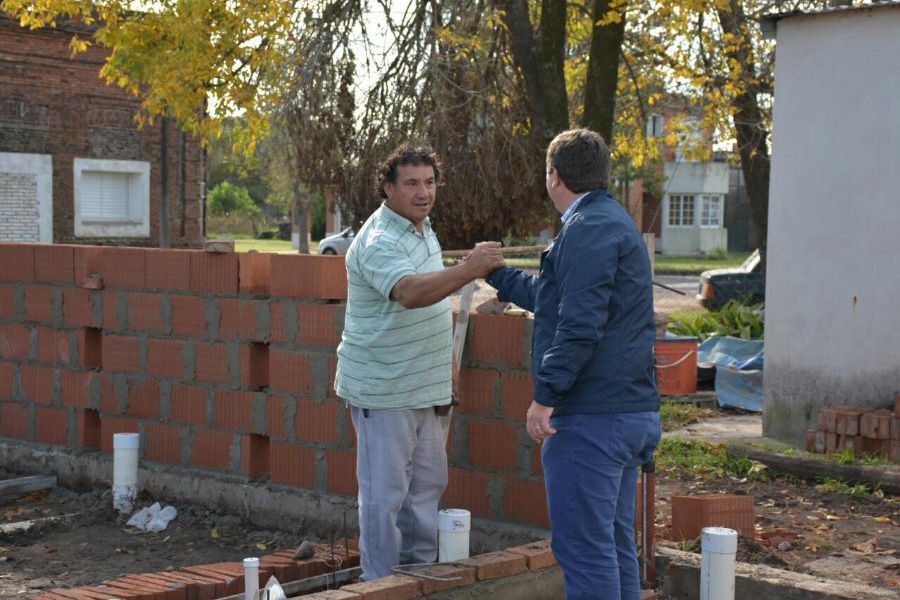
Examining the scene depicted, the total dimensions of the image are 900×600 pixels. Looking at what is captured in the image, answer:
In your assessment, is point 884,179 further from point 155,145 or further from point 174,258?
point 155,145

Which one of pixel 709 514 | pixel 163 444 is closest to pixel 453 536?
pixel 709 514

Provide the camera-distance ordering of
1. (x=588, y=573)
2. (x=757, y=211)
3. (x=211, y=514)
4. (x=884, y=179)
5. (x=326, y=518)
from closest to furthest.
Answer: (x=588, y=573) → (x=326, y=518) → (x=211, y=514) → (x=884, y=179) → (x=757, y=211)

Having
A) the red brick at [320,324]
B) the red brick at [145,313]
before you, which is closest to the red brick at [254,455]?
the red brick at [320,324]

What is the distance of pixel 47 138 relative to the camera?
23.4 metres

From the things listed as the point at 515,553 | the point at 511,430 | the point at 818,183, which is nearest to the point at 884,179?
the point at 818,183

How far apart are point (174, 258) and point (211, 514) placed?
1.47m

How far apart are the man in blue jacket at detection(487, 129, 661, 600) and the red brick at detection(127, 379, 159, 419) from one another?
3413 mm

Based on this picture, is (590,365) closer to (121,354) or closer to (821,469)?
(121,354)

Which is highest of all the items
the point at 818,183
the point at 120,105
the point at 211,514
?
the point at 120,105

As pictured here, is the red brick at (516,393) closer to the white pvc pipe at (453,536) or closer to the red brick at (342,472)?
the white pvc pipe at (453,536)

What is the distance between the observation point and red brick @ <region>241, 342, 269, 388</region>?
21.1 feet

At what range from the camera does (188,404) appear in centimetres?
673

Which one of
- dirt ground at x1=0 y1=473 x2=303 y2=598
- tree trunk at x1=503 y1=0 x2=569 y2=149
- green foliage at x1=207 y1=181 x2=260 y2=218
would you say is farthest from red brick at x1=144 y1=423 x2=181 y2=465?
green foliage at x1=207 y1=181 x2=260 y2=218

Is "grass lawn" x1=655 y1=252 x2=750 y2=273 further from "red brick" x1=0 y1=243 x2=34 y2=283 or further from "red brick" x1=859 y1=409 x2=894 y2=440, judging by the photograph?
"red brick" x1=0 y1=243 x2=34 y2=283
